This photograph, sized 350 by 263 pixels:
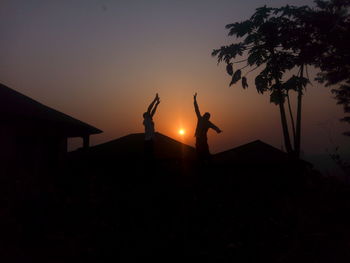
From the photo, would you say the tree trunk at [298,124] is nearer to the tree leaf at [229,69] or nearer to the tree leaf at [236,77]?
the tree leaf at [236,77]

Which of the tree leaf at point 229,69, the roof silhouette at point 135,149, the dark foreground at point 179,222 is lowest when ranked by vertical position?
the dark foreground at point 179,222

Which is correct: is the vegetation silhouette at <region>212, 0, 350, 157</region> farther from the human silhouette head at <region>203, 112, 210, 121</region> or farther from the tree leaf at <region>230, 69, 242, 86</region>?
the human silhouette head at <region>203, 112, 210, 121</region>

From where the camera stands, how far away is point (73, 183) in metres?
10.1

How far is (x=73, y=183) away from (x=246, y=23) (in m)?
14.6

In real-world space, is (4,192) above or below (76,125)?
below

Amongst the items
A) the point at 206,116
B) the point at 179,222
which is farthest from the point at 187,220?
the point at 206,116

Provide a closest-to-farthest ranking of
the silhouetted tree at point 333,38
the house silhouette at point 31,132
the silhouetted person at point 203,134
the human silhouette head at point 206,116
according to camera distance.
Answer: the silhouetted person at point 203,134
the human silhouette head at point 206,116
the house silhouette at point 31,132
the silhouetted tree at point 333,38

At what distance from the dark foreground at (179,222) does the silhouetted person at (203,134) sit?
119cm

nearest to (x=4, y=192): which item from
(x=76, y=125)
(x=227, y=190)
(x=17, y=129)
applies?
(x=227, y=190)

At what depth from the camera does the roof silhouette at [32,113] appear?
503 inches

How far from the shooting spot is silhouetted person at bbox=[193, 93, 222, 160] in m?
10.8

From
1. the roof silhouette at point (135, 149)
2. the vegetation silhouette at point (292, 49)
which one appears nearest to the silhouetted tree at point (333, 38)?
the vegetation silhouette at point (292, 49)

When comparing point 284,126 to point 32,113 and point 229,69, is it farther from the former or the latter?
point 32,113

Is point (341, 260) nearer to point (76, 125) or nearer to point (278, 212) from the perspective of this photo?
point (278, 212)
